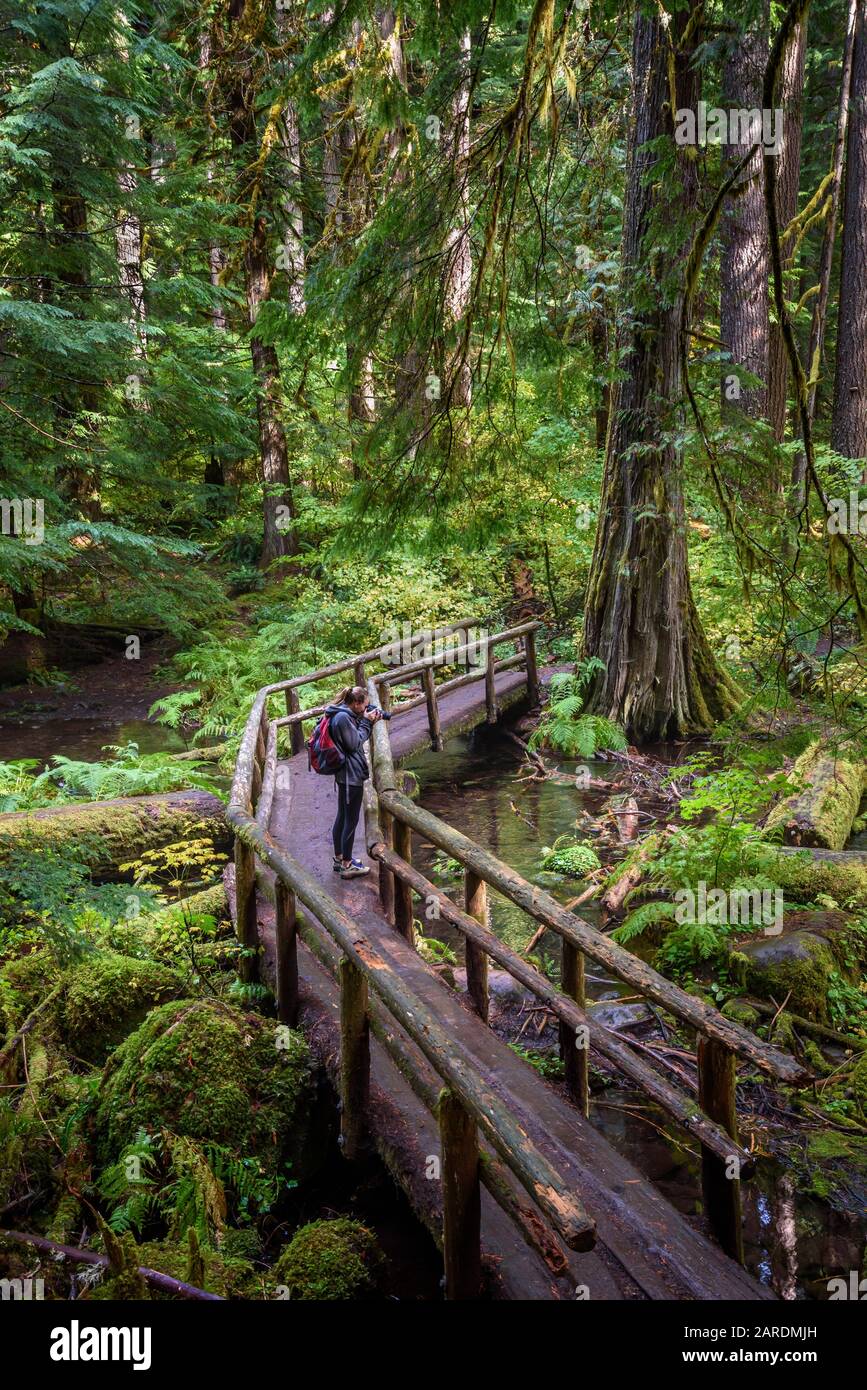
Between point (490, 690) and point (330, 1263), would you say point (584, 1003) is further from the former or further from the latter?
point (490, 690)

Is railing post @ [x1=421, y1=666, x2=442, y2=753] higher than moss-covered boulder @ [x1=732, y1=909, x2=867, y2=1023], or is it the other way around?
railing post @ [x1=421, y1=666, x2=442, y2=753]

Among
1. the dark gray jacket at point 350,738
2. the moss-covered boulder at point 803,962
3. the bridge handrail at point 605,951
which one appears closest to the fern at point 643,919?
the moss-covered boulder at point 803,962

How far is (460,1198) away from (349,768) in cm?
418

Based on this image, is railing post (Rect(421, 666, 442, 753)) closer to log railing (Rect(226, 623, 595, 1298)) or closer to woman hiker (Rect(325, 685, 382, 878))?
log railing (Rect(226, 623, 595, 1298))

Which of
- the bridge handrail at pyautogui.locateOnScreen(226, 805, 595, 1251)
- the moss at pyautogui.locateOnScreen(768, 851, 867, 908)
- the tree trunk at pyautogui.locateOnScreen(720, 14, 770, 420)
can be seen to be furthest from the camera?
the tree trunk at pyautogui.locateOnScreen(720, 14, 770, 420)

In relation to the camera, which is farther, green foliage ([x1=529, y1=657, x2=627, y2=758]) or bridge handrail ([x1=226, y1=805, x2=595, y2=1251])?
green foliage ([x1=529, y1=657, x2=627, y2=758])

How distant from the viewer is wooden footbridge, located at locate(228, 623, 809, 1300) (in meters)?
3.50

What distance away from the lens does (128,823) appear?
8695 millimetres

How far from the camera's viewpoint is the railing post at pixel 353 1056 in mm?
4766

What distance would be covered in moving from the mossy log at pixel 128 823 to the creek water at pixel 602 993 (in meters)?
2.46

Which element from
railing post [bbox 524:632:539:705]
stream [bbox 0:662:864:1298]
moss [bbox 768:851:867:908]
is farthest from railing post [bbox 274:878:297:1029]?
railing post [bbox 524:632:539:705]

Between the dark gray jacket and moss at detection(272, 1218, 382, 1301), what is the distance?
370cm
